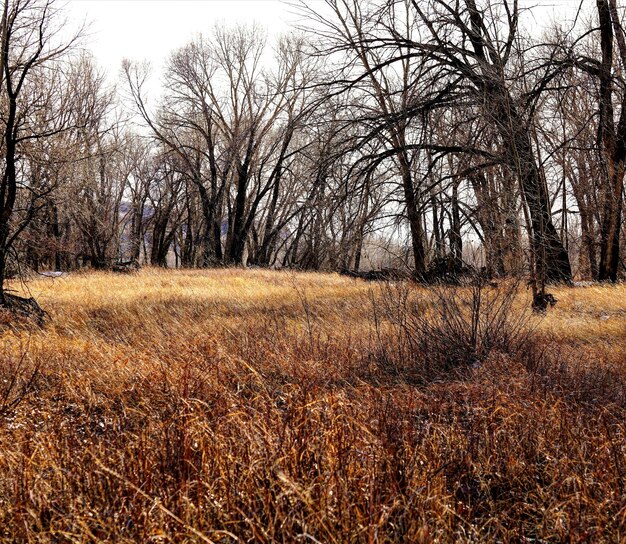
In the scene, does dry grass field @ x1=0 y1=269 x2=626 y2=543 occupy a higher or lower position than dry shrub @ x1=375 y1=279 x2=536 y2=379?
lower

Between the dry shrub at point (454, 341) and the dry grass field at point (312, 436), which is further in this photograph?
the dry shrub at point (454, 341)

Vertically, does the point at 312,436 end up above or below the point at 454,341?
below

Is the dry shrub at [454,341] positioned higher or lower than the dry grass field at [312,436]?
higher

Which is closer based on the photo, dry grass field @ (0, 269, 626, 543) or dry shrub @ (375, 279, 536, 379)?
dry grass field @ (0, 269, 626, 543)

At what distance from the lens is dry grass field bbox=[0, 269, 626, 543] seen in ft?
7.93

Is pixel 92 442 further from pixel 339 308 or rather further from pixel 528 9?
pixel 528 9

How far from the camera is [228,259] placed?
89.7ft

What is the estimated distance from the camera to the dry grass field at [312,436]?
2.42 meters

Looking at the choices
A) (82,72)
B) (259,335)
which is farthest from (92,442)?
(82,72)

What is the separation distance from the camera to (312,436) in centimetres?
310

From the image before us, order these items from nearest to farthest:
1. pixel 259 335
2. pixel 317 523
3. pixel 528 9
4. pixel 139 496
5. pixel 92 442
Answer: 1. pixel 317 523
2. pixel 139 496
3. pixel 92 442
4. pixel 259 335
5. pixel 528 9

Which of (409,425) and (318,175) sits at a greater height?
(318,175)

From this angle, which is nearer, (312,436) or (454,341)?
(312,436)

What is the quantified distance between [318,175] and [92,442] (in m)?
7.51
